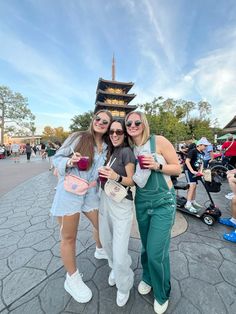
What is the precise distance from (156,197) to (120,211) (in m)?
0.35

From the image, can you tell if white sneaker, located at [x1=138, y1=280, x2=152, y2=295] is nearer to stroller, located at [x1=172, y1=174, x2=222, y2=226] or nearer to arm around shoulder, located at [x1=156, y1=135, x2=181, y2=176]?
arm around shoulder, located at [x1=156, y1=135, x2=181, y2=176]

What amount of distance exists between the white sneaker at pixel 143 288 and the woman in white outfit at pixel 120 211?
0.73 ft

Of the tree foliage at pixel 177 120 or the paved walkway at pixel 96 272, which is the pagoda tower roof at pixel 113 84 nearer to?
the tree foliage at pixel 177 120

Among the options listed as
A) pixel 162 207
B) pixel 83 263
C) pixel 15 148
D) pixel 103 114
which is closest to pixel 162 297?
pixel 162 207

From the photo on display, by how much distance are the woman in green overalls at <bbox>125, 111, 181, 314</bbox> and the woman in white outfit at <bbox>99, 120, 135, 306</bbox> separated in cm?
9

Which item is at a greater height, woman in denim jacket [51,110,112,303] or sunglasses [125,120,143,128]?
sunglasses [125,120,143,128]

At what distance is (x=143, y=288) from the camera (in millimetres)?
1829

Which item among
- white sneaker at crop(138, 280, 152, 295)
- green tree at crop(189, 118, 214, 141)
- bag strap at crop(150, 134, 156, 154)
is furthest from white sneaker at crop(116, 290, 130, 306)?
green tree at crop(189, 118, 214, 141)

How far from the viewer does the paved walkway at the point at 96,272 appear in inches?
67.2

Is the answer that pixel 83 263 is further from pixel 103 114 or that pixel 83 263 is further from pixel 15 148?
pixel 15 148

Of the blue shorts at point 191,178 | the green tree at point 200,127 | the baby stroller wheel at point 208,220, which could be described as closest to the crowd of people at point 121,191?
the baby stroller wheel at point 208,220

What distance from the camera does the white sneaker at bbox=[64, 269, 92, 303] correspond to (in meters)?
1.74

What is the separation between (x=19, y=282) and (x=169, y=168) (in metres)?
2.18

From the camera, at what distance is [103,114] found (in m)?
1.72
